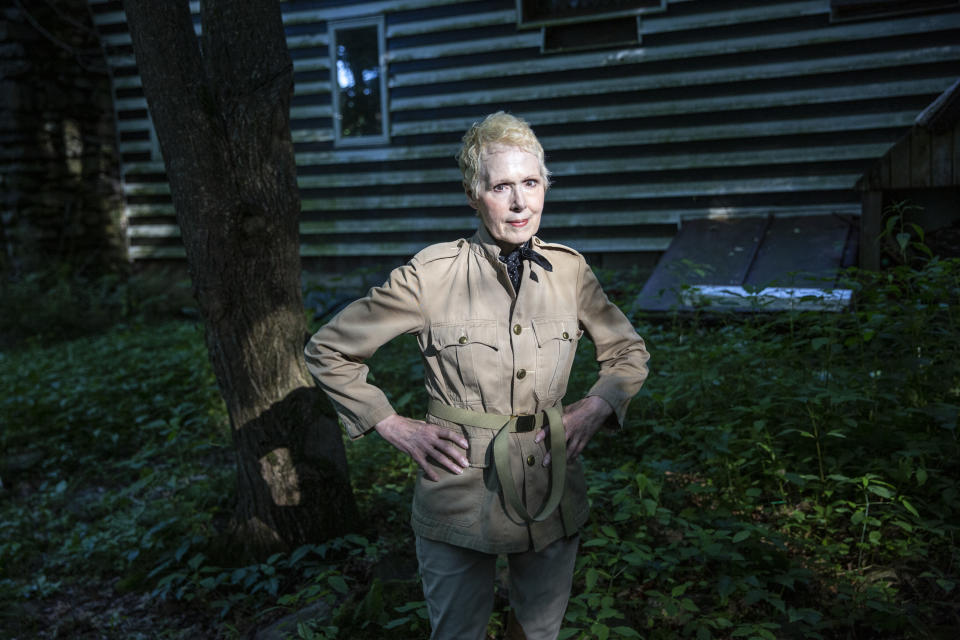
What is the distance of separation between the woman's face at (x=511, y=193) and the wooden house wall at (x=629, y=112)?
6.17m

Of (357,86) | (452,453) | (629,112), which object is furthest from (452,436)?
(357,86)

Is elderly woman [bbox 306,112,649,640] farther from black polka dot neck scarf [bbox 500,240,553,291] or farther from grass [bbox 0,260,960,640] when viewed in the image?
grass [bbox 0,260,960,640]

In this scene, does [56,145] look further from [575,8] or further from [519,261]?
[519,261]

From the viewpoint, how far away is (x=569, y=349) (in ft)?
6.65

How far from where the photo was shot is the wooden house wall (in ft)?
22.7

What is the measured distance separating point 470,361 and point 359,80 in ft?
25.8

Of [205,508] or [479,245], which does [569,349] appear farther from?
[205,508]

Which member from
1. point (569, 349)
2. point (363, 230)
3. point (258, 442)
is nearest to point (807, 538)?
point (569, 349)

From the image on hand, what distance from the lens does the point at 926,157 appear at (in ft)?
16.8

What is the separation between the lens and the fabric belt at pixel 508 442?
1.88 metres

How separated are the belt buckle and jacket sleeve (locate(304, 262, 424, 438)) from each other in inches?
13.8

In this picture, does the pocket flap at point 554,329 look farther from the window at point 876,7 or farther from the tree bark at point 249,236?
the window at point 876,7

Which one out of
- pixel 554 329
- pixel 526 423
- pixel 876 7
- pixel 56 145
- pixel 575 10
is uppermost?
pixel 575 10

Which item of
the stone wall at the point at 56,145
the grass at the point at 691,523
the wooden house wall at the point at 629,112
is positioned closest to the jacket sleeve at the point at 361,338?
the grass at the point at 691,523
